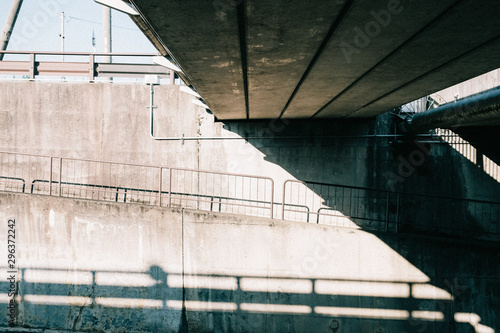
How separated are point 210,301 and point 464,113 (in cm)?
629

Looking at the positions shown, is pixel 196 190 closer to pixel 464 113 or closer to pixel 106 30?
pixel 464 113

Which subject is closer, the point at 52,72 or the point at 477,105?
the point at 477,105

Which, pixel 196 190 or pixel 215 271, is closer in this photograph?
pixel 215 271

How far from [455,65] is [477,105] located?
1.42 meters

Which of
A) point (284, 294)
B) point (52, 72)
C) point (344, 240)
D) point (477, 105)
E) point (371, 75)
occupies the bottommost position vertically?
point (284, 294)

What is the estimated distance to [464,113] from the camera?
18.0 feet

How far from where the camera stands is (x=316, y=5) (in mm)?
2711

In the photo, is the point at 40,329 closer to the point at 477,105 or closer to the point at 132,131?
the point at 132,131

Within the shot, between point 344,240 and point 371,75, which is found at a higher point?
point 371,75

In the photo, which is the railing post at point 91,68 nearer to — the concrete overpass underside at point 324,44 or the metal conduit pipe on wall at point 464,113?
the concrete overpass underside at point 324,44

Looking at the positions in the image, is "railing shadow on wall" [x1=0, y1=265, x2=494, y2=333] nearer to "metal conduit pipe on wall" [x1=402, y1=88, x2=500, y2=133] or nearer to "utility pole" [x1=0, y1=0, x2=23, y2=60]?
"metal conduit pipe on wall" [x1=402, y1=88, x2=500, y2=133]

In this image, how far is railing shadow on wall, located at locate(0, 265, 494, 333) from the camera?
22.7ft

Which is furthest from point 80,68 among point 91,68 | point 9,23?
point 9,23

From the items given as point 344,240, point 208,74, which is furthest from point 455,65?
point 344,240
